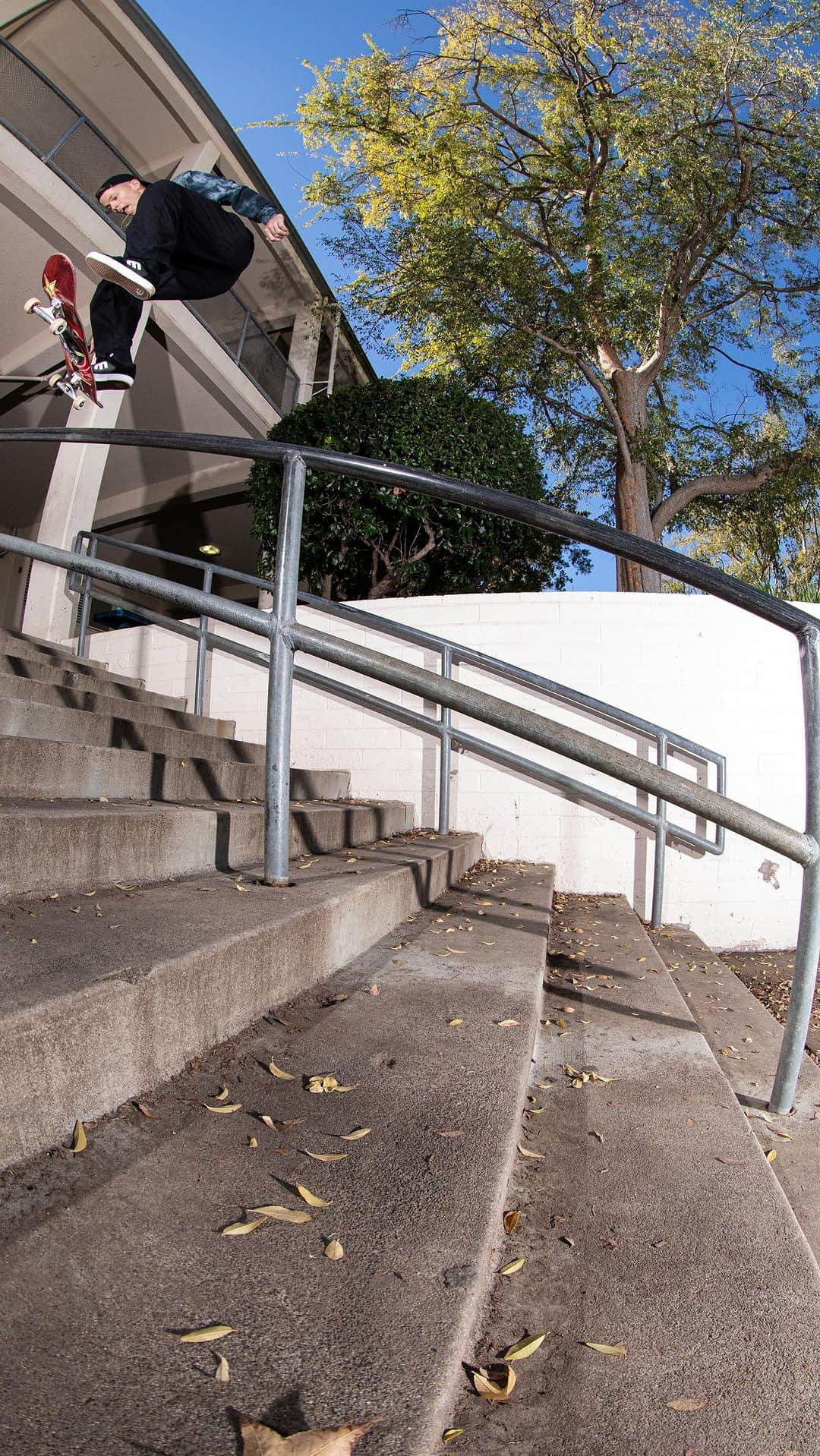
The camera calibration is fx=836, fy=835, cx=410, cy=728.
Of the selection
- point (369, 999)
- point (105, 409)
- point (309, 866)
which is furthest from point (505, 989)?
point (105, 409)

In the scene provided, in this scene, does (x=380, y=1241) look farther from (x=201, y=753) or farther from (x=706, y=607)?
(x=706, y=607)

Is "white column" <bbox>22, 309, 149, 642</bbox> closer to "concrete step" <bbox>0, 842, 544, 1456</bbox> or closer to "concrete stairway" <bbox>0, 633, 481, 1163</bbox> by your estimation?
"concrete stairway" <bbox>0, 633, 481, 1163</bbox>

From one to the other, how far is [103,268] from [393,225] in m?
6.86

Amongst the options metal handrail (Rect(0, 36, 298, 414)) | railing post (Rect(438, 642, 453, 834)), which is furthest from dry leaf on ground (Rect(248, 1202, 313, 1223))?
metal handrail (Rect(0, 36, 298, 414))

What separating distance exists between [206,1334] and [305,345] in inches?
479

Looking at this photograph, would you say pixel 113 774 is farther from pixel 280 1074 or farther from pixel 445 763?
pixel 445 763

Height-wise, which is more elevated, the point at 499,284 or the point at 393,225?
the point at 393,225

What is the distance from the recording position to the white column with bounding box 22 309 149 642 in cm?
655

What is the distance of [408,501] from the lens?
615cm

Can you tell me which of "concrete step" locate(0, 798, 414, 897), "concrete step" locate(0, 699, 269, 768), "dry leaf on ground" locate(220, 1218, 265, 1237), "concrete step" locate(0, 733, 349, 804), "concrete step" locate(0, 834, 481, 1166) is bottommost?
"dry leaf on ground" locate(220, 1218, 265, 1237)

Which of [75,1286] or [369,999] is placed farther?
[369,999]

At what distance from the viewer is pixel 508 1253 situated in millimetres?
1094

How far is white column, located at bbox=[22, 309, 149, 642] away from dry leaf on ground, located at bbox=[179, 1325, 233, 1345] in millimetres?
6402

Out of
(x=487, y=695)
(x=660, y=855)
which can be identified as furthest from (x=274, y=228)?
(x=487, y=695)
